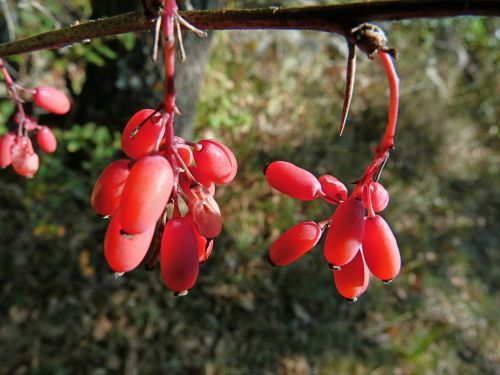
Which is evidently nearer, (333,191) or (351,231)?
(351,231)

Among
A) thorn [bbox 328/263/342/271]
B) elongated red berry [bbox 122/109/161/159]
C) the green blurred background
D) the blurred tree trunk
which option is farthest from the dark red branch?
the blurred tree trunk

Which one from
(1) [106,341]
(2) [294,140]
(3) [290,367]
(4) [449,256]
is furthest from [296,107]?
(1) [106,341]

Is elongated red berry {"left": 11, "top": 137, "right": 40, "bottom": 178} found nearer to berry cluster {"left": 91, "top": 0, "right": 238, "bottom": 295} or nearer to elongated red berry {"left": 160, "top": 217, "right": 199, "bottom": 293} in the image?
berry cluster {"left": 91, "top": 0, "right": 238, "bottom": 295}

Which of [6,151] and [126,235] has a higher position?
[126,235]

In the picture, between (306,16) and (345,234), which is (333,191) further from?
(306,16)

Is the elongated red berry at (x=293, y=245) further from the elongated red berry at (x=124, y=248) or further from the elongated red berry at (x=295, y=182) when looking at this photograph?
the elongated red berry at (x=124, y=248)

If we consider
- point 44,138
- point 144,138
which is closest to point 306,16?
point 144,138

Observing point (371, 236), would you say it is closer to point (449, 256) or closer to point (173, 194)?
point (173, 194)
